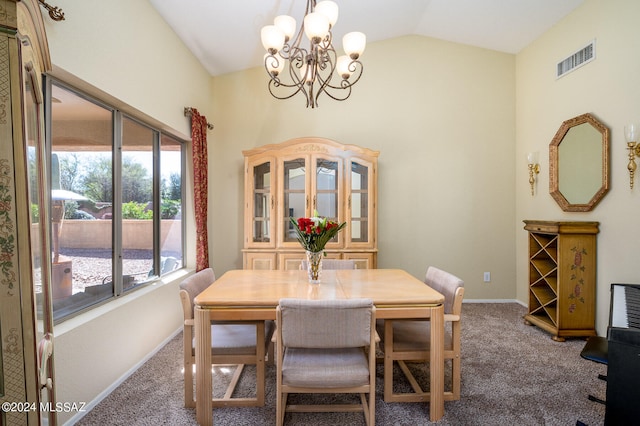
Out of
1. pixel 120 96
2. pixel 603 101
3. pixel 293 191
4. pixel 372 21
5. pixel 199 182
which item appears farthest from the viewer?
pixel 293 191

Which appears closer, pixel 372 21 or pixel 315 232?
pixel 315 232

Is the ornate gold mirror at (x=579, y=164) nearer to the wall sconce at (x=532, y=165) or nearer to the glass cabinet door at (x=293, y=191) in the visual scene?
the wall sconce at (x=532, y=165)

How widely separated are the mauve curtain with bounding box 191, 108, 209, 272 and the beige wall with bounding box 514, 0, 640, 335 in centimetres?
371

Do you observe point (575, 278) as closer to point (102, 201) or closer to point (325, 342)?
point (325, 342)

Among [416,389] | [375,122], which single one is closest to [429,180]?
[375,122]

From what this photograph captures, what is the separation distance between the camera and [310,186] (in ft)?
12.1

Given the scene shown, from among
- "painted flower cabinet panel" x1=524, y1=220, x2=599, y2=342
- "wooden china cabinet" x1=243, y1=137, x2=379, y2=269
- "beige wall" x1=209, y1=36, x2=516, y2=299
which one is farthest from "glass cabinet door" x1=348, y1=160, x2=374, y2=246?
"painted flower cabinet panel" x1=524, y1=220, x2=599, y2=342

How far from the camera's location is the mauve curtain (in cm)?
341

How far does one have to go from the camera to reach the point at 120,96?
227 cm

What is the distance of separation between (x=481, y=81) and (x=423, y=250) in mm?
2232

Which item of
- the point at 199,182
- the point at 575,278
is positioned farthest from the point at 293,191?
the point at 575,278

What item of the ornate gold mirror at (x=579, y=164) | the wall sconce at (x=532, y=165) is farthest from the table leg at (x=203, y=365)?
the wall sconce at (x=532, y=165)

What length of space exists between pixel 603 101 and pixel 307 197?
2852 mm

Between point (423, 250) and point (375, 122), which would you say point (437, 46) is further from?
point (423, 250)
